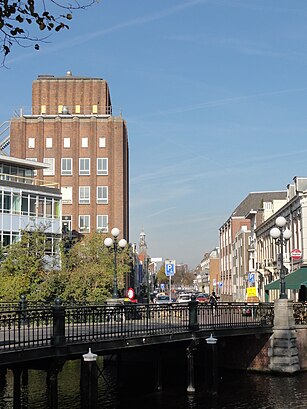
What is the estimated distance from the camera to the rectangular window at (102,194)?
77.3 meters

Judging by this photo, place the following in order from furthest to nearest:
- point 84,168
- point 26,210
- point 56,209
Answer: point 84,168 < point 56,209 < point 26,210

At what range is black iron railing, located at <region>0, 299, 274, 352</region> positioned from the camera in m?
18.6

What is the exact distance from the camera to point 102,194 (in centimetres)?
7750

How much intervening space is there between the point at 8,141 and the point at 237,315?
56.7m

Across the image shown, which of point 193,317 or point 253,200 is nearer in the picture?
point 193,317

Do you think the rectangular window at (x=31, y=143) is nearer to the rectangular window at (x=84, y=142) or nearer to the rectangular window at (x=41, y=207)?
the rectangular window at (x=84, y=142)

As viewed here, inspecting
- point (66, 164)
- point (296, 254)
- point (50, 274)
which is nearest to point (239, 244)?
point (66, 164)

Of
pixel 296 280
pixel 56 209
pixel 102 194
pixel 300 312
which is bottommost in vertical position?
pixel 300 312

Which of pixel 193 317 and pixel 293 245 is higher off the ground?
pixel 293 245

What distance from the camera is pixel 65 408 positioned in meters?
21.8

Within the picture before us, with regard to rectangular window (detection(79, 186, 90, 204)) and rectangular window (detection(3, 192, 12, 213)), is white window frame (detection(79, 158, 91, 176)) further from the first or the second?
rectangular window (detection(3, 192, 12, 213))

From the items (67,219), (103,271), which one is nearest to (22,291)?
(103,271)

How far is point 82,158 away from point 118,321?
2242 inches

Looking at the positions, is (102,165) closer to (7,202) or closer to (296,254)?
(7,202)
